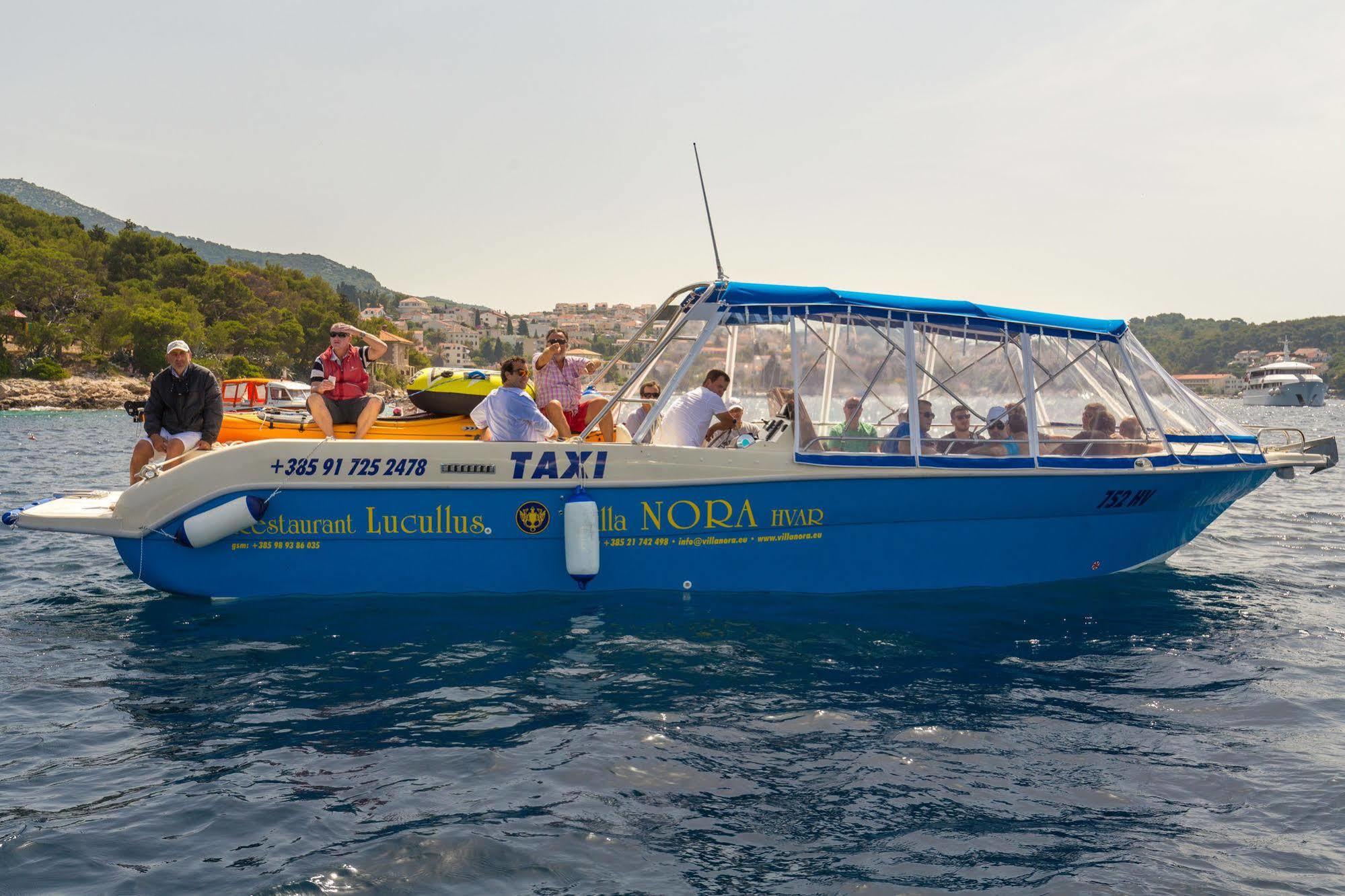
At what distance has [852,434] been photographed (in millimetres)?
9062

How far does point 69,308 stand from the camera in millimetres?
86000

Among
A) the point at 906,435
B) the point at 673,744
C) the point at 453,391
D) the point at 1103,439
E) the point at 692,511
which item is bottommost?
the point at 673,744

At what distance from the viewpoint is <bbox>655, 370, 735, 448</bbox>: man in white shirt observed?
9148 millimetres

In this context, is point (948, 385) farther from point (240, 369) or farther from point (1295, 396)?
point (1295, 396)

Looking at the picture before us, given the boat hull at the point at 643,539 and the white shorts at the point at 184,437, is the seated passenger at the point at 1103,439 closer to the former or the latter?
the boat hull at the point at 643,539

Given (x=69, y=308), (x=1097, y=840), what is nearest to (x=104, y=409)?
(x=69, y=308)

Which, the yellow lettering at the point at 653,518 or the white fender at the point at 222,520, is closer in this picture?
the white fender at the point at 222,520

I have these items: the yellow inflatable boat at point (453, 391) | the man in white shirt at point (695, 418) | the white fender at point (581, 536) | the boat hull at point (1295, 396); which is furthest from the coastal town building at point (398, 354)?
the white fender at point (581, 536)

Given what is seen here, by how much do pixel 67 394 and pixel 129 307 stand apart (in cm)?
1405

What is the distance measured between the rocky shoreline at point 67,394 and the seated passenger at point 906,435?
7612 centimetres

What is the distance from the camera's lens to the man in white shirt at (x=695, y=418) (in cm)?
915

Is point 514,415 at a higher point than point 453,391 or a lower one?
lower

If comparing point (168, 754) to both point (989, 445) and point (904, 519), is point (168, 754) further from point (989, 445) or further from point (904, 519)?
point (989, 445)

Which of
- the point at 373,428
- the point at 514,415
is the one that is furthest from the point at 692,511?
the point at 373,428
